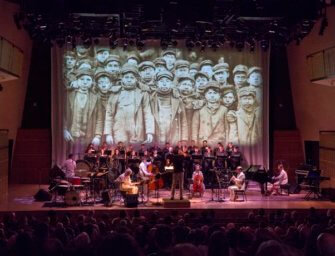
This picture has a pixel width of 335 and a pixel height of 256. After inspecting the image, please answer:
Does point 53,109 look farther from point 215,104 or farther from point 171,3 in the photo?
point 171,3

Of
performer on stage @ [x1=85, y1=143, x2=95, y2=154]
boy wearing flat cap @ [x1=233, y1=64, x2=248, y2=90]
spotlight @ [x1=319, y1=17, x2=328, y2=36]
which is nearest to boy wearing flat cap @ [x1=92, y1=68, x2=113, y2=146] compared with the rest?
performer on stage @ [x1=85, y1=143, x2=95, y2=154]

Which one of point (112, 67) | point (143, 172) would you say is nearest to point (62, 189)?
point (143, 172)

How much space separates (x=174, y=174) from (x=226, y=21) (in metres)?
5.70

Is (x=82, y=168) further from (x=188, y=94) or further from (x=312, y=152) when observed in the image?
(x=312, y=152)

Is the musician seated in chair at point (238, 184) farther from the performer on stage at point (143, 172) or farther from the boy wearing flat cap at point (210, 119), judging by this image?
the boy wearing flat cap at point (210, 119)

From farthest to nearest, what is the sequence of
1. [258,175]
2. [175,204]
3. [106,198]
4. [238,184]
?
1. [258,175]
2. [238,184]
3. [106,198]
4. [175,204]

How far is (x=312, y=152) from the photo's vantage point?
23203 mm

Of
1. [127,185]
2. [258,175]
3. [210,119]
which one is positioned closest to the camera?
[127,185]

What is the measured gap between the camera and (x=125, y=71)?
22891 millimetres

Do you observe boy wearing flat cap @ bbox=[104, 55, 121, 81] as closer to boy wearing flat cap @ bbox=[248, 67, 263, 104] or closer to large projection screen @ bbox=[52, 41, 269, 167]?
large projection screen @ bbox=[52, 41, 269, 167]

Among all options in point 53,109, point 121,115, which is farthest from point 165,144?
point 53,109

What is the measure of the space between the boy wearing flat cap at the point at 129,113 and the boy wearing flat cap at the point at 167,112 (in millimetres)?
361

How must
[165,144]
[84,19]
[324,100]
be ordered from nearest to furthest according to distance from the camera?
[84,19] → [324,100] → [165,144]

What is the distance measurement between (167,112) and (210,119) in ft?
6.88
